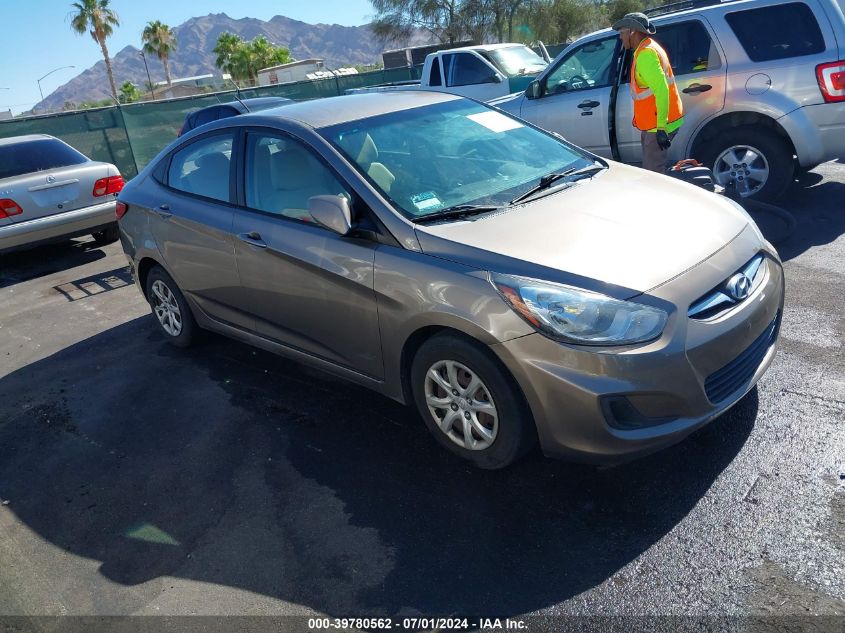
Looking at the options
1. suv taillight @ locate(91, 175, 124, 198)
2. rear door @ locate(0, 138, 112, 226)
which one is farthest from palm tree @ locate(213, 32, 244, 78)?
suv taillight @ locate(91, 175, 124, 198)

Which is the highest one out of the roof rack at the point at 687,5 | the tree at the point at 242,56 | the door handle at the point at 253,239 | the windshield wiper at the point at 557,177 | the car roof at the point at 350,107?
the roof rack at the point at 687,5

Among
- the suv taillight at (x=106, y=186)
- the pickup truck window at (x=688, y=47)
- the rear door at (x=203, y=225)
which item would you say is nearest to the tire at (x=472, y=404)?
the rear door at (x=203, y=225)

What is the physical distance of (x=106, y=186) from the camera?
29.3 ft

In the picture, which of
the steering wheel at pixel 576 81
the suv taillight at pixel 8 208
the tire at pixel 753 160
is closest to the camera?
the tire at pixel 753 160

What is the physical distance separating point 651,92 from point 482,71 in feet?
24.7

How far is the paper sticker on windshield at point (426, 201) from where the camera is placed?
373cm

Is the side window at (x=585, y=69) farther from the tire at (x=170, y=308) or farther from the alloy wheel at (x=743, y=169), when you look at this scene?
the tire at (x=170, y=308)

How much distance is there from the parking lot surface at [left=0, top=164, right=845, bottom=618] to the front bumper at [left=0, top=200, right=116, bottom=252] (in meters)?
3.98

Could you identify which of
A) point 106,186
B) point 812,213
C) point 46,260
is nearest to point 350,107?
point 812,213

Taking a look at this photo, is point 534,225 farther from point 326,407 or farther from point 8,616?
point 8,616

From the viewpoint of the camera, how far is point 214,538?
11.0ft

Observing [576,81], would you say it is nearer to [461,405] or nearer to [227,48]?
[461,405]

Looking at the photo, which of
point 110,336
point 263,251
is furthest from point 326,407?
point 110,336

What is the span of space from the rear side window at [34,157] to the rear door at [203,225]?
4435 millimetres
